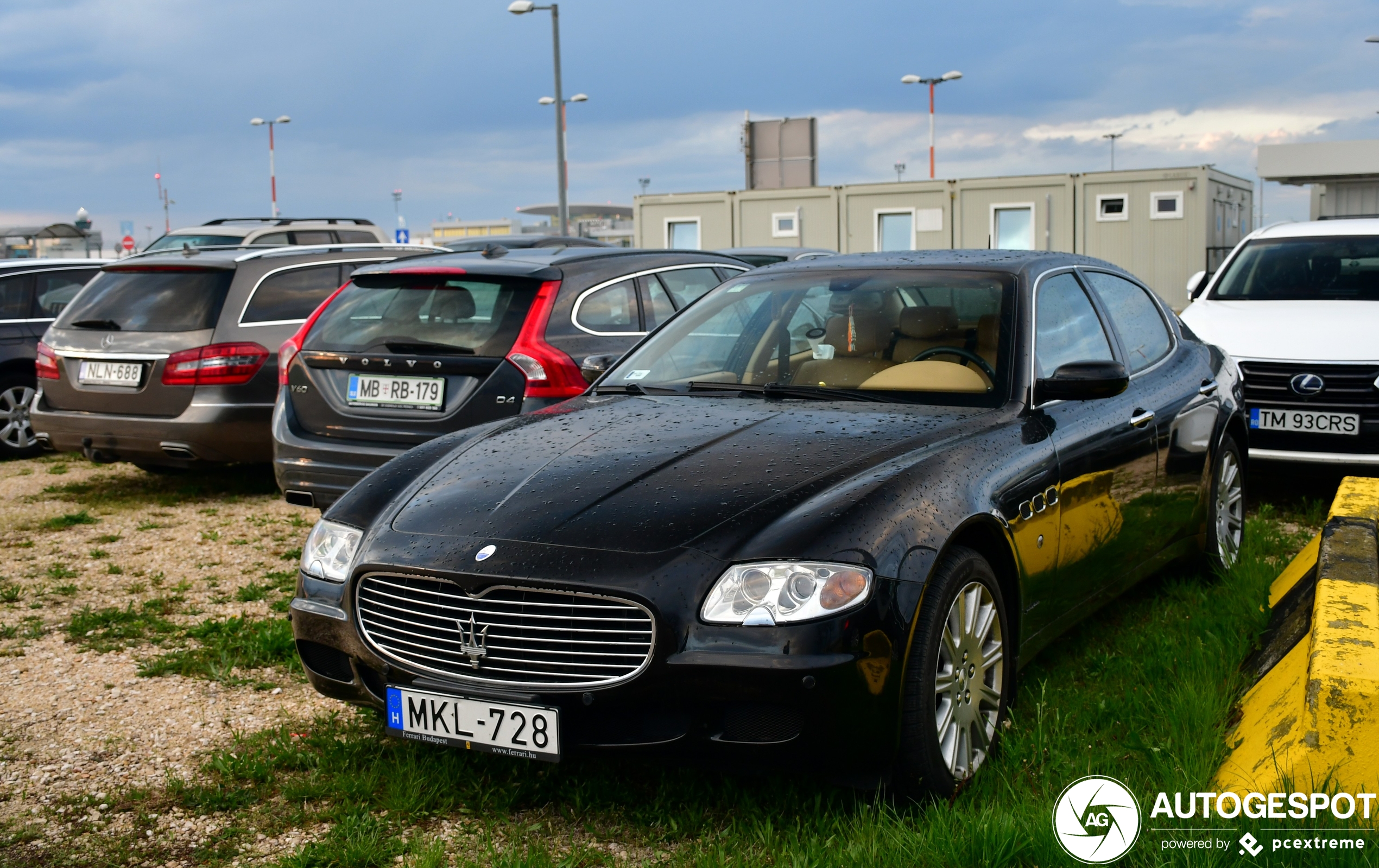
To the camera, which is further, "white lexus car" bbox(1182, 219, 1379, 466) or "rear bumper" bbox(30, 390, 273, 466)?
"rear bumper" bbox(30, 390, 273, 466)

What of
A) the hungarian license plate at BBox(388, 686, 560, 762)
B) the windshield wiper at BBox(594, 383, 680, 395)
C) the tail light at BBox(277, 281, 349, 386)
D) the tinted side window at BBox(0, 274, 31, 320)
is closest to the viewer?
the hungarian license plate at BBox(388, 686, 560, 762)

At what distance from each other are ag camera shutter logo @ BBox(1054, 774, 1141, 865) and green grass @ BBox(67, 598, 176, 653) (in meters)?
3.90

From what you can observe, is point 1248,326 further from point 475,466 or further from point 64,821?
point 64,821

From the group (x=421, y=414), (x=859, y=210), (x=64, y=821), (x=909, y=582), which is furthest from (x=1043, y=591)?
(x=859, y=210)

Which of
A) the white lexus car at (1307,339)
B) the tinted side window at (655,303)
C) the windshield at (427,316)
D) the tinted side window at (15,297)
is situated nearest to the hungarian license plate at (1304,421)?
the white lexus car at (1307,339)

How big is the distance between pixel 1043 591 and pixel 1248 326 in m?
4.86

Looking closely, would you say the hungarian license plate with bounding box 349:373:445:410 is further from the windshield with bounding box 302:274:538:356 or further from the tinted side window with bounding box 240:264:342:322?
the tinted side window with bounding box 240:264:342:322

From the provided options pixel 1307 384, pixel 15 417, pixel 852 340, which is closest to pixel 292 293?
pixel 15 417

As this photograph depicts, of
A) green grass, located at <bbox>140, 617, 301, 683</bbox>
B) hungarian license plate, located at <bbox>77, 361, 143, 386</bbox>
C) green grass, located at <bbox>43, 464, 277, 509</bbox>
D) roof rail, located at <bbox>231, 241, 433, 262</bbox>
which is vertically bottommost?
green grass, located at <bbox>43, 464, 277, 509</bbox>

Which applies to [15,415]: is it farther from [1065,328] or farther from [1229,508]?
Answer: [1229,508]

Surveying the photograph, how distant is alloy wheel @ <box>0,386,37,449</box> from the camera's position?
422 inches

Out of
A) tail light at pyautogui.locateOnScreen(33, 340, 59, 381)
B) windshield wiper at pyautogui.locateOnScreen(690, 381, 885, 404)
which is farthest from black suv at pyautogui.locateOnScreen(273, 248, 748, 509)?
tail light at pyautogui.locateOnScreen(33, 340, 59, 381)

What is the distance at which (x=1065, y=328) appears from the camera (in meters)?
4.66

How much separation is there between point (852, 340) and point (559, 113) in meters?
26.5
